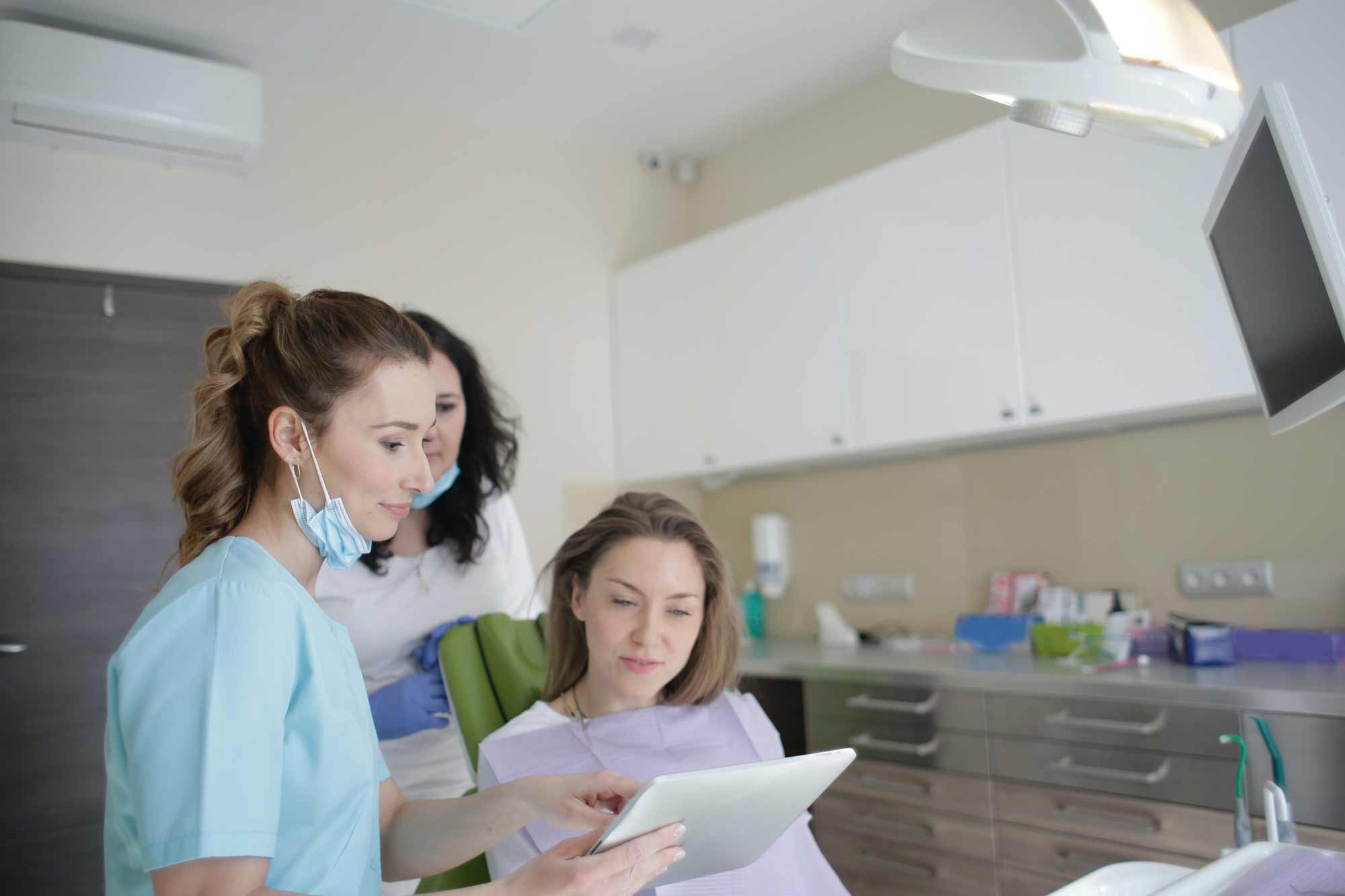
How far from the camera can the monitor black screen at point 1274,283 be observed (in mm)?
1301

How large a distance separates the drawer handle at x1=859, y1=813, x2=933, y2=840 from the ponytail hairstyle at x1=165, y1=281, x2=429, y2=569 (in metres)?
1.90

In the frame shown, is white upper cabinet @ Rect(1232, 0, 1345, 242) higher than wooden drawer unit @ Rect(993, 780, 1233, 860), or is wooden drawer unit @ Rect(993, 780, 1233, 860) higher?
white upper cabinet @ Rect(1232, 0, 1345, 242)

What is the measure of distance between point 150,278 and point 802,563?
220 cm

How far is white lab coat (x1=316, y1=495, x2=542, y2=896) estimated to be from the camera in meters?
1.97

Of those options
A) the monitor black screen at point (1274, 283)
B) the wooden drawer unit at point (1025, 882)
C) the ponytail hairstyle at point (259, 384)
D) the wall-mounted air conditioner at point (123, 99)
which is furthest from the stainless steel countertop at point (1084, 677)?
the wall-mounted air conditioner at point (123, 99)

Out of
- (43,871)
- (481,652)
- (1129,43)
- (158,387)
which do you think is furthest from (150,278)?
(1129,43)

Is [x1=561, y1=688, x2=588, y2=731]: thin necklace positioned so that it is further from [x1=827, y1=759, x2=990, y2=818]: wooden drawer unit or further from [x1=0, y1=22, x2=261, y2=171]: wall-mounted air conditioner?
[x1=0, y1=22, x2=261, y2=171]: wall-mounted air conditioner

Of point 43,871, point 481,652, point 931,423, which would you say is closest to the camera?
point 481,652

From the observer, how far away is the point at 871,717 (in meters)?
2.67

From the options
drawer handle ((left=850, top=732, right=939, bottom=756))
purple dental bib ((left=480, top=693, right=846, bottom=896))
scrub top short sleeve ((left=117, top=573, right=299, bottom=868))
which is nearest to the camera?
scrub top short sleeve ((left=117, top=573, right=299, bottom=868))

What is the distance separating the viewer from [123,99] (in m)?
2.73

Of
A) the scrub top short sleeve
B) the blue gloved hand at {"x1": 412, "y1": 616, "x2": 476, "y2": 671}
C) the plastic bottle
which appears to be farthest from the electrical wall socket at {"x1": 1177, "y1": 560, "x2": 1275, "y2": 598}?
the scrub top short sleeve

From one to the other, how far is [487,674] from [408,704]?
155 millimetres

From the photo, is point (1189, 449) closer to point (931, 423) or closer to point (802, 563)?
point (931, 423)
